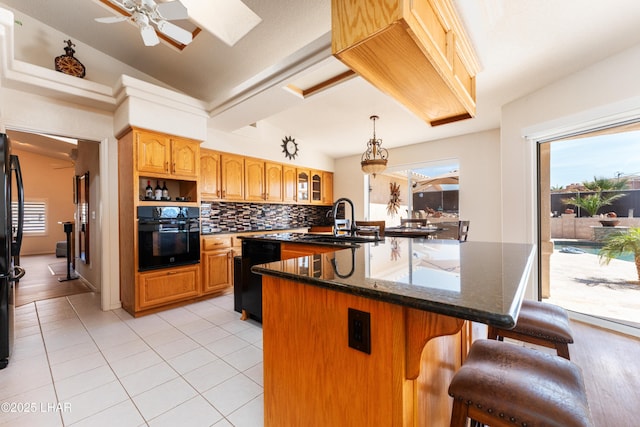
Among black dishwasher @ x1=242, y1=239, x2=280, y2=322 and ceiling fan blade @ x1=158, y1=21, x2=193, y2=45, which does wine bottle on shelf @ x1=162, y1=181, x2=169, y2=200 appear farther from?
ceiling fan blade @ x1=158, y1=21, x2=193, y2=45

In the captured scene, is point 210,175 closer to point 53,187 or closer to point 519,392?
point 519,392

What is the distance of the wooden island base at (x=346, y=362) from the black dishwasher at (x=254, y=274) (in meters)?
1.44

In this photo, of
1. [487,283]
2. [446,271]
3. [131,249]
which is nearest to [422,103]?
[446,271]

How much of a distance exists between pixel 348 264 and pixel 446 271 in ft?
1.23

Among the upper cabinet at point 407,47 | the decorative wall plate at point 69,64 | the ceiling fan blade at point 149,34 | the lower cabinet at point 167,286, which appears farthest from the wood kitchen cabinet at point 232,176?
the upper cabinet at point 407,47

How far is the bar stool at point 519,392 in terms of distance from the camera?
30.3 inches

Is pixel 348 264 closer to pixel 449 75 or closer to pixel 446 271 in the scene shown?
pixel 446 271

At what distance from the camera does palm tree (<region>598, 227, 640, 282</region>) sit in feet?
8.62

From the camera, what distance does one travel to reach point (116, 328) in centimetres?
279

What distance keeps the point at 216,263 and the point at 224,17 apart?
2.98 m

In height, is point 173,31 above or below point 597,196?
above

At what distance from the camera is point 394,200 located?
5.99 m

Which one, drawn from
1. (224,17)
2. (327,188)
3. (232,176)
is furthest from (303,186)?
(224,17)

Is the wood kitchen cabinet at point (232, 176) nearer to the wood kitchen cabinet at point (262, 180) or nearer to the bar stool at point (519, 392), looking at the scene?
the wood kitchen cabinet at point (262, 180)
